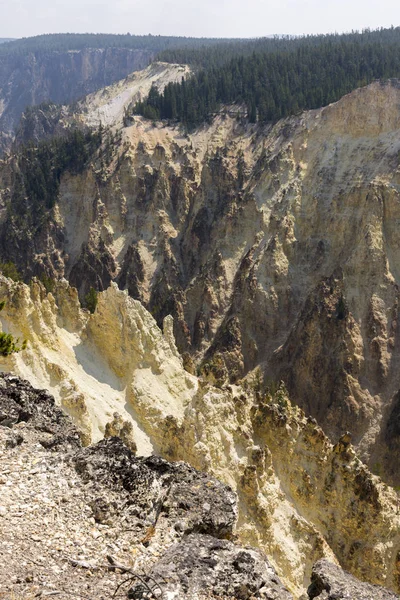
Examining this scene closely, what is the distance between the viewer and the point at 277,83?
7975 cm

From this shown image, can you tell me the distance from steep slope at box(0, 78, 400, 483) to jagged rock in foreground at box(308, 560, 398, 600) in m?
23.4

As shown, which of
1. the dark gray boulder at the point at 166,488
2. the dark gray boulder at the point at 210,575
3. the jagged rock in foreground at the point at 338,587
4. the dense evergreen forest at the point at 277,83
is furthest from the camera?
the dense evergreen forest at the point at 277,83

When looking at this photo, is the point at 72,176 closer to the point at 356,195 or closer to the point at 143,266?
the point at 143,266

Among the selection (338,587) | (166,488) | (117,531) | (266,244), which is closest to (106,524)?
(117,531)

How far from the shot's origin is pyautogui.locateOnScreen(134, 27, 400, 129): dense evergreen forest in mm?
71000

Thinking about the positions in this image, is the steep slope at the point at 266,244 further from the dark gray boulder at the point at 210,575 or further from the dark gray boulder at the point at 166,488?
the dark gray boulder at the point at 210,575

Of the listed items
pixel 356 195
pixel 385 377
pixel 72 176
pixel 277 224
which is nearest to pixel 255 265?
pixel 277 224

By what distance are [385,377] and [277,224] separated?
17.8 meters

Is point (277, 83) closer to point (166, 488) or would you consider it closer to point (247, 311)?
point (247, 311)

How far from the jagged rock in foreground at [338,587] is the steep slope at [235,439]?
9.71 m

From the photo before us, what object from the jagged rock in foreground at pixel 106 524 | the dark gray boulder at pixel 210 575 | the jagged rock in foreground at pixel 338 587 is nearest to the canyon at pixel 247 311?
the jagged rock in foreground at pixel 106 524

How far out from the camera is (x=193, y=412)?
22.8 m

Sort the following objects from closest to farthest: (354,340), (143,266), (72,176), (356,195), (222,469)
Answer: (222,469), (354,340), (356,195), (143,266), (72,176)

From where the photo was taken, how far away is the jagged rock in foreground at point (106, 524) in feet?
25.7
